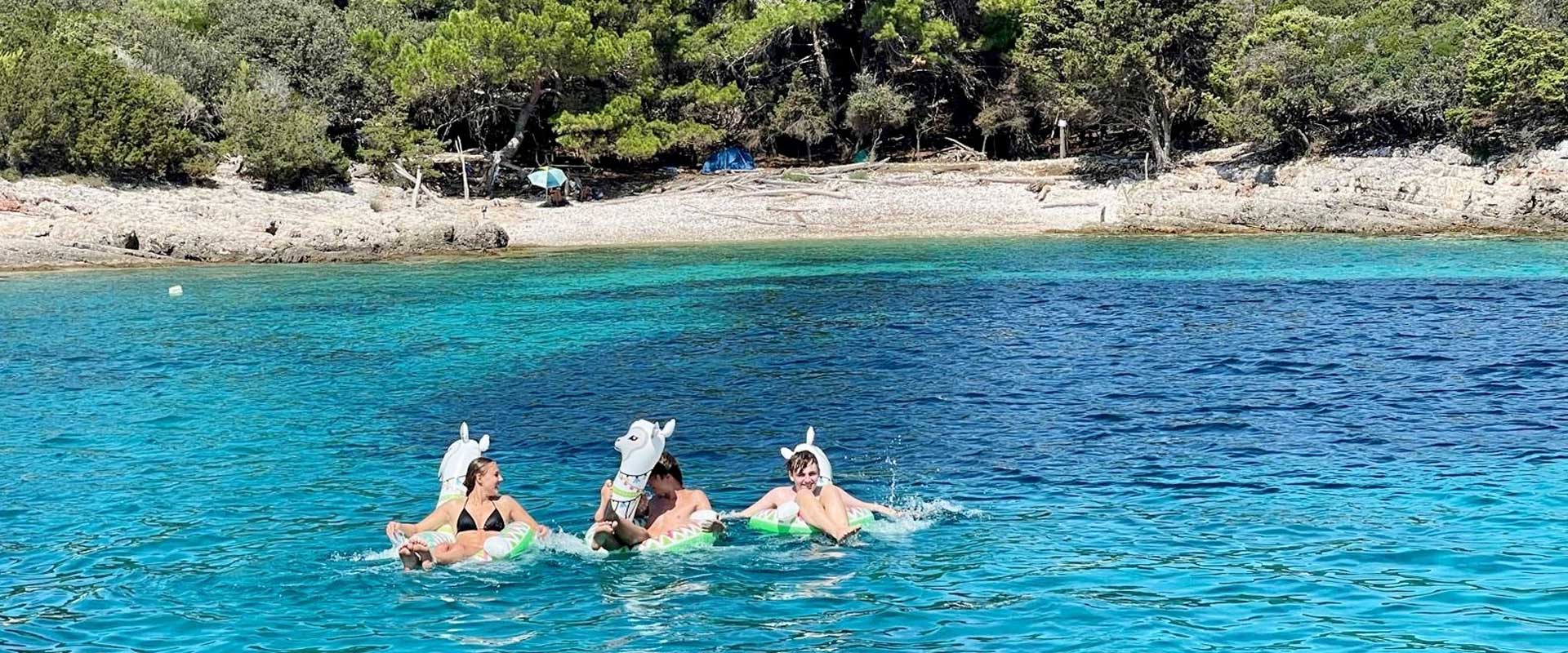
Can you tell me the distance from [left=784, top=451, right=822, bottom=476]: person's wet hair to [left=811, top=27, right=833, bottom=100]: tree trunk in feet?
149

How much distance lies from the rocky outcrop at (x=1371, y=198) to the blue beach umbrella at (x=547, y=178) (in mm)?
18676

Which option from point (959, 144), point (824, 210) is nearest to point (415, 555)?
point (824, 210)

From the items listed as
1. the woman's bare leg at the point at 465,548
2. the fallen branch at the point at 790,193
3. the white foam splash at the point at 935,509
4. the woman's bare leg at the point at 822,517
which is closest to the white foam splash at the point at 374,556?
the woman's bare leg at the point at 465,548

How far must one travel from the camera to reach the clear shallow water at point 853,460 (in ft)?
32.2

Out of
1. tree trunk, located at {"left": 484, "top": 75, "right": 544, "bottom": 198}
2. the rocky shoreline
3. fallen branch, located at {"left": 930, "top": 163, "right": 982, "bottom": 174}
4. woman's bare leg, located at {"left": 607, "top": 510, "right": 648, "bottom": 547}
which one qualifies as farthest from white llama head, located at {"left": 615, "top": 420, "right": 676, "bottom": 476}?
fallen branch, located at {"left": 930, "top": 163, "right": 982, "bottom": 174}

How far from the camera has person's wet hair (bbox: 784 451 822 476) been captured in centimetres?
1155

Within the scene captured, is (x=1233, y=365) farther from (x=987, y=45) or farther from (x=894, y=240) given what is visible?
(x=987, y=45)

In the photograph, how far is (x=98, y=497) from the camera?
13703mm

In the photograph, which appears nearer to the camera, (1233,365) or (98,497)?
(98,497)

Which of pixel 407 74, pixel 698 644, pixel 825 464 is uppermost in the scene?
pixel 407 74

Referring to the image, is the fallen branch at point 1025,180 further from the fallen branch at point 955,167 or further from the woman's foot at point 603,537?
the woman's foot at point 603,537

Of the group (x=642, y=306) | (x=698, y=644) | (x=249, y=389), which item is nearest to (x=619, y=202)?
(x=642, y=306)

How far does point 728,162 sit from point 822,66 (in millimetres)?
5233

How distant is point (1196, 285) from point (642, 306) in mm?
11649
